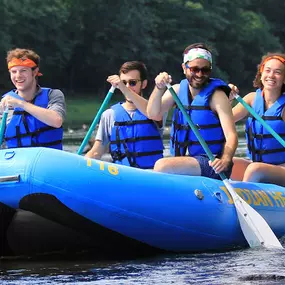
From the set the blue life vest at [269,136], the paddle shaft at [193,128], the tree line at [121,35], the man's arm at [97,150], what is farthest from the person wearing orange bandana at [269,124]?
the tree line at [121,35]

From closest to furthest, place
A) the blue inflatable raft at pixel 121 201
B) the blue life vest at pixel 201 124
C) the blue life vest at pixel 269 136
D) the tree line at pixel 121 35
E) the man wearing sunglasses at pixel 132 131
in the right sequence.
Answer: the blue inflatable raft at pixel 121 201
the blue life vest at pixel 201 124
the man wearing sunglasses at pixel 132 131
the blue life vest at pixel 269 136
the tree line at pixel 121 35

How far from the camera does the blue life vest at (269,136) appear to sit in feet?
25.4

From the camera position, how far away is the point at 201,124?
7.09m

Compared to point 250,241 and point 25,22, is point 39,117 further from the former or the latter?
point 25,22

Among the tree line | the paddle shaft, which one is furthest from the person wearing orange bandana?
the tree line

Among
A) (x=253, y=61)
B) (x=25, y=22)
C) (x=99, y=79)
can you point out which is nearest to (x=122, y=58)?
(x=99, y=79)

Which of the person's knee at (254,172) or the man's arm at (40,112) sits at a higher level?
the man's arm at (40,112)

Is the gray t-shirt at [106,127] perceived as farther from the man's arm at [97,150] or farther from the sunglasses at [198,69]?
the sunglasses at [198,69]

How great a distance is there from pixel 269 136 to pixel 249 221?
3.69 feet

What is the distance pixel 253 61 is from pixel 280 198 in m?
55.9

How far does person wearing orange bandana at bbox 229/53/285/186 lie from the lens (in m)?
7.62

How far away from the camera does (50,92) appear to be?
7.32 m

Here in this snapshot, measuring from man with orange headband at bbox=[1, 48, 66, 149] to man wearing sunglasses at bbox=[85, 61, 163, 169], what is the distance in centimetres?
42

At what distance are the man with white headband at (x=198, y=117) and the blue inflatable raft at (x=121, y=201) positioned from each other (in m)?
0.18
